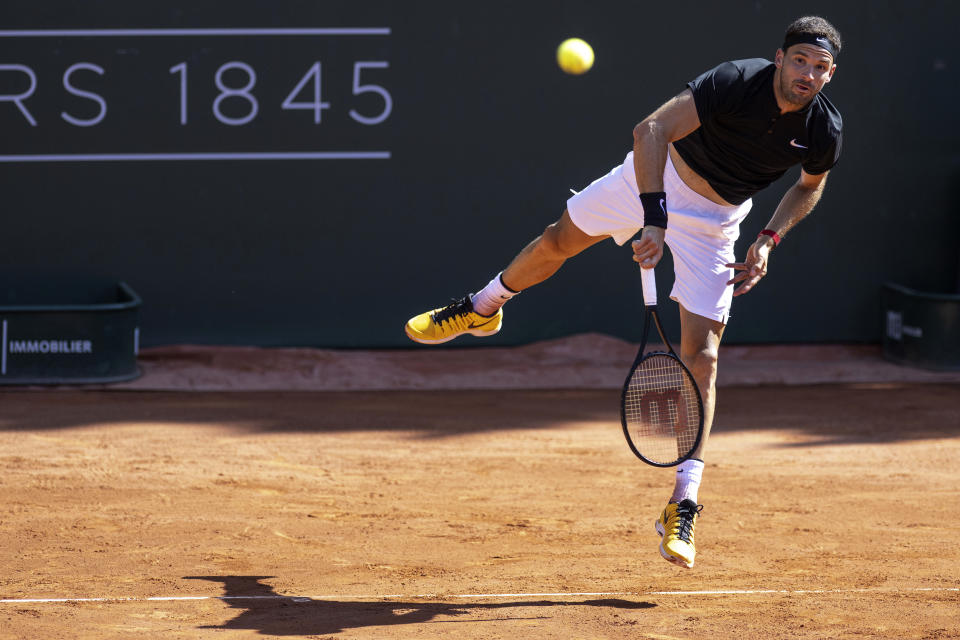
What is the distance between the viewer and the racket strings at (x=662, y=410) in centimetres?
390

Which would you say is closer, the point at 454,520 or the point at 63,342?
the point at 454,520

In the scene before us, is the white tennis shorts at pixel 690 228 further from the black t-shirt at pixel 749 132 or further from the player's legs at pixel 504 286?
the player's legs at pixel 504 286

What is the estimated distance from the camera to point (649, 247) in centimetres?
360

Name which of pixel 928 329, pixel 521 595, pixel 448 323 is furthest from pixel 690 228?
pixel 928 329

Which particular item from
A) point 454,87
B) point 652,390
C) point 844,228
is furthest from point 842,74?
point 652,390

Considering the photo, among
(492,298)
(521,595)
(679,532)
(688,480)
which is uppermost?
(492,298)

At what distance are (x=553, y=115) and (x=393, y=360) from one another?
191 centimetres

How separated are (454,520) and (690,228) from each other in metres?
1.48

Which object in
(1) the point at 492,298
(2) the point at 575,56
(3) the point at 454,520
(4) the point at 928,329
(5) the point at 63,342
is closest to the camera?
(3) the point at 454,520

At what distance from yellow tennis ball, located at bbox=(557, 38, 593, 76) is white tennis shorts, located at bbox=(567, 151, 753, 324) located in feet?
11.4

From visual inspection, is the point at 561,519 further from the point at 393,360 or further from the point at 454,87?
the point at 454,87

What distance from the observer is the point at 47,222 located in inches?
306

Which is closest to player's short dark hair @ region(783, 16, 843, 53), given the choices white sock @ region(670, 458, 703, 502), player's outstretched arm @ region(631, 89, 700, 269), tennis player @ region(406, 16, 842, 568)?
tennis player @ region(406, 16, 842, 568)

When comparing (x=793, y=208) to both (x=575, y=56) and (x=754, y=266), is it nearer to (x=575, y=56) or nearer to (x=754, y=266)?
(x=754, y=266)
